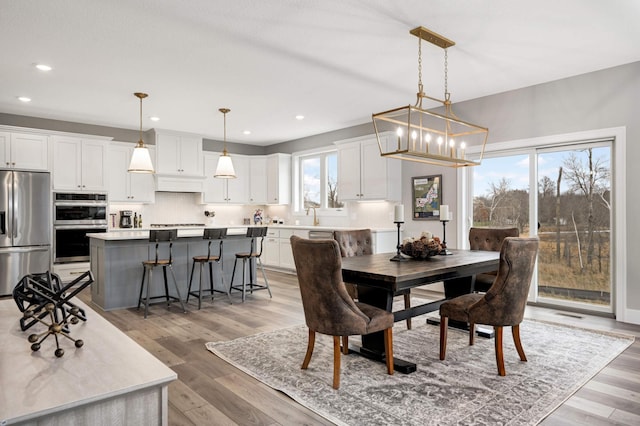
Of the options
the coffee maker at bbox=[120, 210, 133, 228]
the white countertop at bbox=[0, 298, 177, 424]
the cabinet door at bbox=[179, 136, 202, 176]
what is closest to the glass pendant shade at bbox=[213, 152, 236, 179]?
the cabinet door at bbox=[179, 136, 202, 176]

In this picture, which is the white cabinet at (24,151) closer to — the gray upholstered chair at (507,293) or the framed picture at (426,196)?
the framed picture at (426,196)

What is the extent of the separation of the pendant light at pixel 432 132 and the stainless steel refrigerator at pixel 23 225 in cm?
492

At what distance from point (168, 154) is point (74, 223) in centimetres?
195

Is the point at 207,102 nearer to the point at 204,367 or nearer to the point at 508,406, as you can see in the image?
the point at 204,367

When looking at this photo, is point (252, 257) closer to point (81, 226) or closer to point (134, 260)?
point (134, 260)

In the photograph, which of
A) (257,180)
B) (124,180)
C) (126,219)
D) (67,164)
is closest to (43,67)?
(67,164)

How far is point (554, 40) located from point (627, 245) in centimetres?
224

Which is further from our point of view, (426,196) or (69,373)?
(426,196)

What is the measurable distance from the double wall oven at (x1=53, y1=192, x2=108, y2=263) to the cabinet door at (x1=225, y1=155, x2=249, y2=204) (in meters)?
2.51

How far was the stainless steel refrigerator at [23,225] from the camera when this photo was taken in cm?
571

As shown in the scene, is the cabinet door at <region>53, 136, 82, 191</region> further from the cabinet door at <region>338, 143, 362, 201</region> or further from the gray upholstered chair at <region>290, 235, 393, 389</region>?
the gray upholstered chair at <region>290, 235, 393, 389</region>

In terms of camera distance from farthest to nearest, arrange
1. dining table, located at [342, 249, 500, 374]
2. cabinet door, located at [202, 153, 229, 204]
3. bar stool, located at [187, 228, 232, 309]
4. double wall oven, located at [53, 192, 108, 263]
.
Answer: cabinet door, located at [202, 153, 229, 204] → double wall oven, located at [53, 192, 108, 263] → bar stool, located at [187, 228, 232, 309] → dining table, located at [342, 249, 500, 374]

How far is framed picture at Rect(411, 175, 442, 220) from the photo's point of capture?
233 inches

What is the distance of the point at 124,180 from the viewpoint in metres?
7.12
